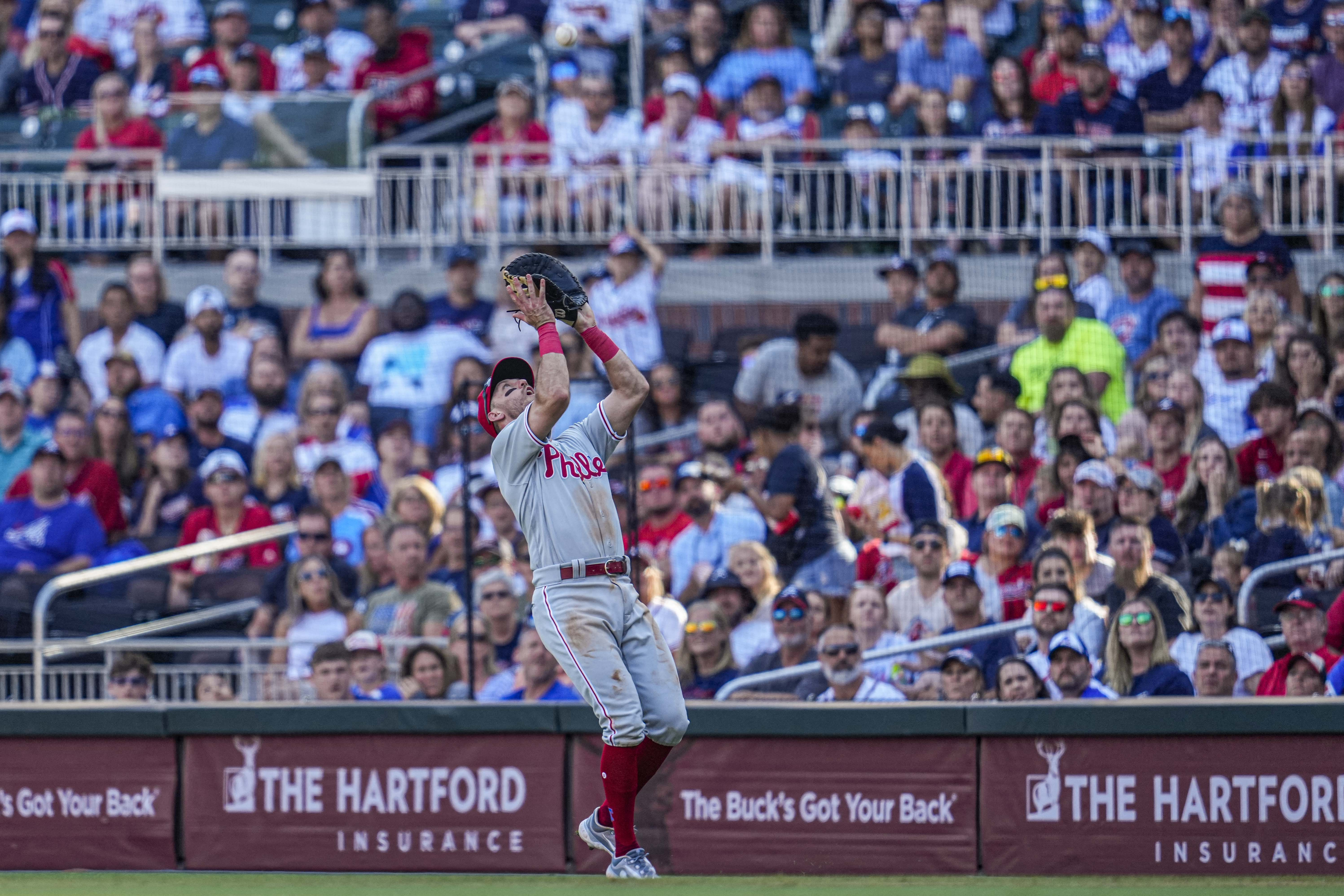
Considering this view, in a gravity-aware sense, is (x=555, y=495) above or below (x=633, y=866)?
above

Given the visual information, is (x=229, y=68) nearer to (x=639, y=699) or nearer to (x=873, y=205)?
(x=873, y=205)

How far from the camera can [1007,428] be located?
1036 centimetres

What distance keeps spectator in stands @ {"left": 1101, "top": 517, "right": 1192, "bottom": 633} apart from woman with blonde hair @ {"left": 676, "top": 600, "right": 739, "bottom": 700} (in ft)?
5.79

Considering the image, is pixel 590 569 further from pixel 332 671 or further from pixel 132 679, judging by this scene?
pixel 132 679

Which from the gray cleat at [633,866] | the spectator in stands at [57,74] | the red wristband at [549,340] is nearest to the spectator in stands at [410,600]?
the gray cleat at [633,866]

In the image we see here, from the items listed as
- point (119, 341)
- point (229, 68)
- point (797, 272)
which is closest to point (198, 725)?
point (119, 341)

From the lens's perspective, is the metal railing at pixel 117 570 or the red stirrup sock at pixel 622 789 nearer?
the red stirrup sock at pixel 622 789

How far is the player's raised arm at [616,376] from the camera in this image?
6539mm

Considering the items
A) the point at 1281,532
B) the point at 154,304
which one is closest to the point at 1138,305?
the point at 1281,532

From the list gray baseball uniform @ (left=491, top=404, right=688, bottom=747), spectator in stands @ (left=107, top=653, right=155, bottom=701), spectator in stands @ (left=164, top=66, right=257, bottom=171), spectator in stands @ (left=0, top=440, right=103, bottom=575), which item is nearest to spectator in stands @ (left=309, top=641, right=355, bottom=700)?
spectator in stands @ (left=107, top=653, right=155, bottom=701)

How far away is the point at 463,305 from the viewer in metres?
12.8

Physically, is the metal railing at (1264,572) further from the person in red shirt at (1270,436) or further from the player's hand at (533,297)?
the player's hand at (533,297)

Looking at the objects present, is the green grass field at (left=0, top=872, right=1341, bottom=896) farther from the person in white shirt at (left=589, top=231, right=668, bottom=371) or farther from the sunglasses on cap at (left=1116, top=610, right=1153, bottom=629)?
the person in white shirt at (left=589, top=231, right=668, bottom=371)

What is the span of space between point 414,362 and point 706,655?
437 centimetres
